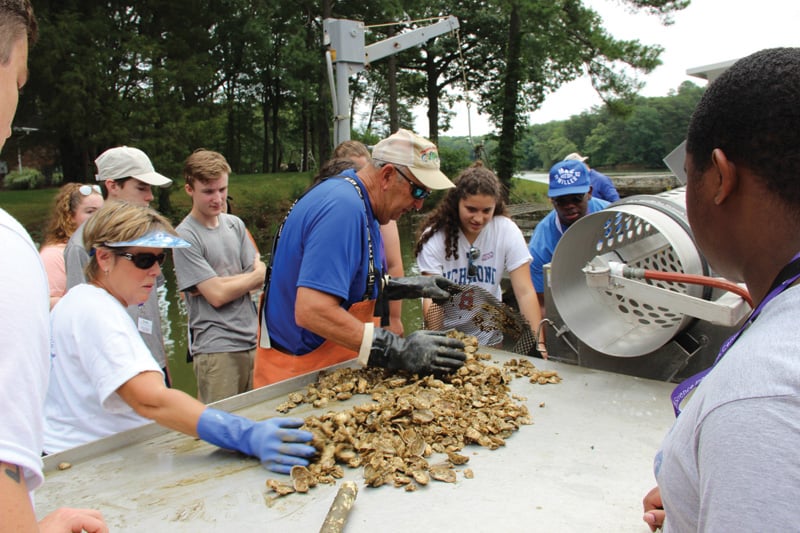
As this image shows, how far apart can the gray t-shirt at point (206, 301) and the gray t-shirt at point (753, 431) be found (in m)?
2.98

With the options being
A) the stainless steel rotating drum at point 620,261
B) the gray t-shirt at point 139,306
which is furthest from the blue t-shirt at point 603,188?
the gray t-shirt at point 139,306

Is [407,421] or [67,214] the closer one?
[407,421]

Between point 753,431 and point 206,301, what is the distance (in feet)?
10.3

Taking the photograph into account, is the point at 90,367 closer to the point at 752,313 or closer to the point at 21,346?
the point at 21,346

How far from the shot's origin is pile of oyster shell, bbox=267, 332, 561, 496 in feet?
5.28

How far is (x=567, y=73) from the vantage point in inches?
834

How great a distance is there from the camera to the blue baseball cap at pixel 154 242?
1909 mm

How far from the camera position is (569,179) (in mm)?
3383

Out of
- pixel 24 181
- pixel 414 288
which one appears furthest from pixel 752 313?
pixel 24 181

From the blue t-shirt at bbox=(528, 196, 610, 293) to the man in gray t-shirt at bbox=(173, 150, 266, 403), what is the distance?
171 cm

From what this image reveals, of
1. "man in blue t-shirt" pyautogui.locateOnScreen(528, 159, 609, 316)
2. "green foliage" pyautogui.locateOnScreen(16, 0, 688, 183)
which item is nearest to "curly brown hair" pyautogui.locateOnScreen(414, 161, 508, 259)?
"man in blue t-shirt" pyautogui.locateOnScreen(528, 159, 609, 316)

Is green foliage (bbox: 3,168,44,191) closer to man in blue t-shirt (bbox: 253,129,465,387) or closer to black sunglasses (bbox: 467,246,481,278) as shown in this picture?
black sunglasses (bbox: 467,246,481,278)

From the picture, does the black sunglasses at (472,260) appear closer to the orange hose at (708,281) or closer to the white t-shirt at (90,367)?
the orange hose at (708,281)

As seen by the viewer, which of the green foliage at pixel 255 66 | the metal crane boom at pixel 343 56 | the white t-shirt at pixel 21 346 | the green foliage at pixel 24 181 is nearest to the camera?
the white t-shirt at pixel 21 346
